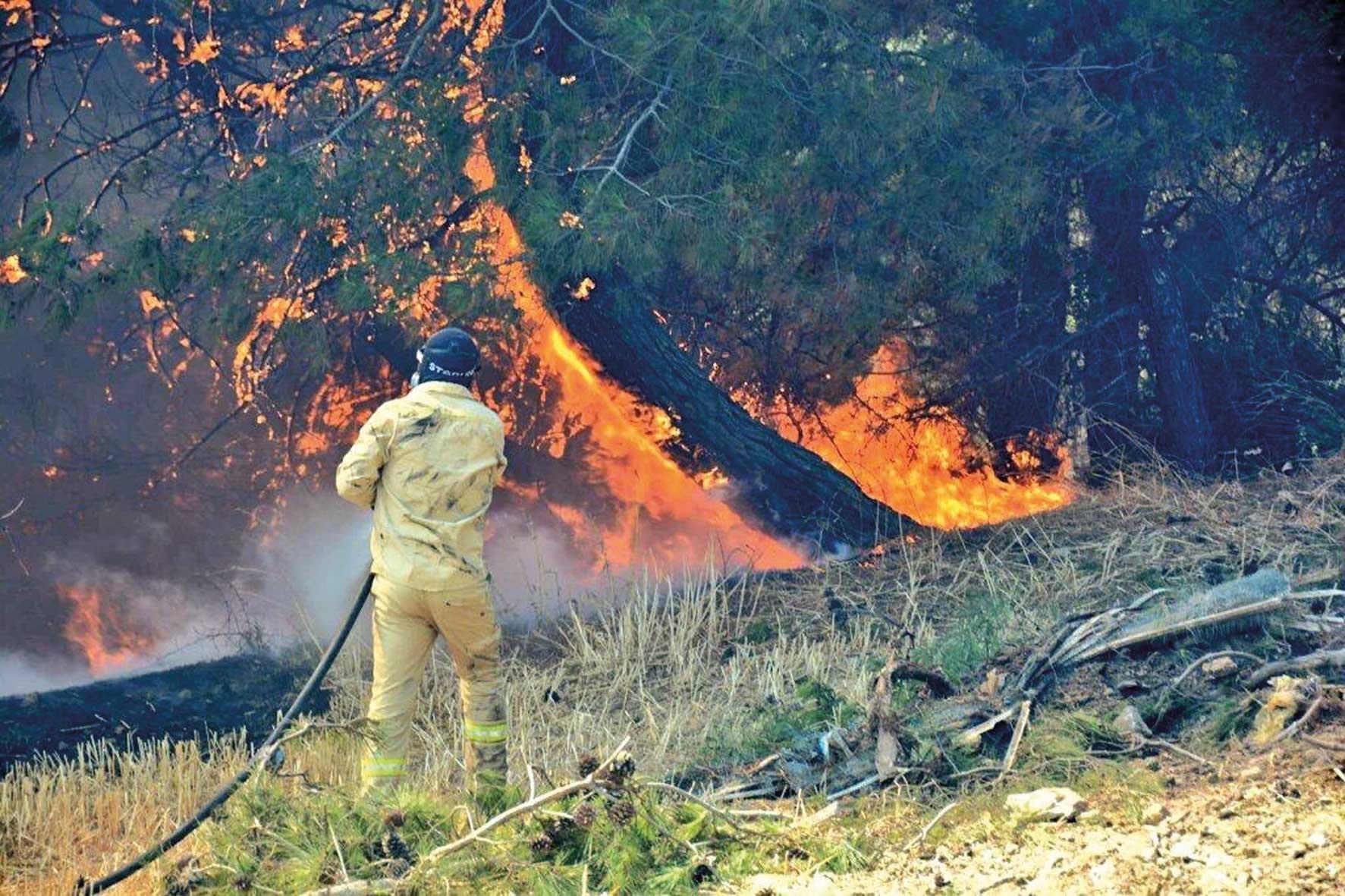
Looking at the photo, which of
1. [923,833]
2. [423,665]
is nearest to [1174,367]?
[423,665]

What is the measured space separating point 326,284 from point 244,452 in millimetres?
4207

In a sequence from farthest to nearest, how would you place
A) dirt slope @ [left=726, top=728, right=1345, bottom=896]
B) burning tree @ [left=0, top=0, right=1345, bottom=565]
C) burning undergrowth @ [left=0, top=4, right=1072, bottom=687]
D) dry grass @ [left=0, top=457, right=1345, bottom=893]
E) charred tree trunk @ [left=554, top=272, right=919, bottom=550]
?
burning undergrowth @ [left=0, top=4, right=1072, bottom=687] → charred tree trunk @ [left=554, top=272, right=919, bottom=550] → burning tree @ [left=0, top=0, right=1345, bottom=565] → dry grass @ [left=0, top=457, right=1345, bottom=893] → dirt slope @ [left=726, top=728, right=1345, bottom=896]

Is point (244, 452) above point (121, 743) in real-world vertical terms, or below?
above

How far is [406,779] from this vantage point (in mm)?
6695

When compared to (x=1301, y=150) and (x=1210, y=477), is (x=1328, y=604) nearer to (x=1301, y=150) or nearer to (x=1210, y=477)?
(x=1210, y=477)

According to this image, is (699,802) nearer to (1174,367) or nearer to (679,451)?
(679,451)

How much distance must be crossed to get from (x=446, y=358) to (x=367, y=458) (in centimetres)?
55

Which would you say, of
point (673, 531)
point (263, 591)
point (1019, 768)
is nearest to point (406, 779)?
point (1019, 768)

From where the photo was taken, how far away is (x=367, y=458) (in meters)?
6.36

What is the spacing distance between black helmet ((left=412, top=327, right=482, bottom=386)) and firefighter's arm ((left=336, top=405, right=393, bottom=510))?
0.89ft

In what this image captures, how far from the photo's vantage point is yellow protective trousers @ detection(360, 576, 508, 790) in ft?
21.2

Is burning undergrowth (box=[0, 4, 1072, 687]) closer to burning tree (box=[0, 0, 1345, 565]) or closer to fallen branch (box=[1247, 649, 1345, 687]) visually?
burning tree (box=[0, 0, 1345, 565])

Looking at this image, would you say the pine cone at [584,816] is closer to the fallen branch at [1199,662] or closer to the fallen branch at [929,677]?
the fallen branch at [929,677]

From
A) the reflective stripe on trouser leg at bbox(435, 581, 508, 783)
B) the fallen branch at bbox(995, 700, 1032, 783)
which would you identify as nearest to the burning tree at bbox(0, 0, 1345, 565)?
the reflective stripe on trouser leg at bbox(435, 581, 508, 783)
